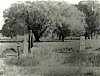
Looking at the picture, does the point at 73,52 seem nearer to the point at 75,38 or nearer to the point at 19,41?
the point at 75,38

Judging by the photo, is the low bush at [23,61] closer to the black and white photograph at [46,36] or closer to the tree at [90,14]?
the black and white photograph at [46,36]

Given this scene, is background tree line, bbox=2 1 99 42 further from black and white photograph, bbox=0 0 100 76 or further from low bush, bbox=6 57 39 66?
low bush, bbox=6 57 39 66

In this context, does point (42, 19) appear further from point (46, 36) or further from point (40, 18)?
point (46, 36)

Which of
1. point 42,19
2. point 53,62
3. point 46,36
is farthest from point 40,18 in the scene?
point 53,62

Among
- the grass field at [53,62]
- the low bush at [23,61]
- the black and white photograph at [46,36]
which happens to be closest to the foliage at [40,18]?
the black and white photograph at [46,36]

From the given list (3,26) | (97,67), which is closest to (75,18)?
(97,67)

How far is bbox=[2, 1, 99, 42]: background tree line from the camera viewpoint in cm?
380

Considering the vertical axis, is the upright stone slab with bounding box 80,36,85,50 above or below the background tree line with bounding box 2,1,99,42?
below

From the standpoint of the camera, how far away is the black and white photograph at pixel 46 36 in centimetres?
378

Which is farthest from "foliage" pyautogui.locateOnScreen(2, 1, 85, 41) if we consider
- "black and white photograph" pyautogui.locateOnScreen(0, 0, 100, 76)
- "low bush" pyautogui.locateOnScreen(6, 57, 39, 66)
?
"low bush" pyautogui.locateOnScreen(6, 57, 39, 66)

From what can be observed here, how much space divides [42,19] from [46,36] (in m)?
0.22

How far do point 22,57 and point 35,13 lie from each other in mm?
573

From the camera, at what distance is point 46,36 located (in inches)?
148

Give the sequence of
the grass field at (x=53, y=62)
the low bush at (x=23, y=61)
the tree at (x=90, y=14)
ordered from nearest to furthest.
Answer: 1. the grass field at (x=53, y=62)
2. the low bush at (x=23, y=61)
3. the tree at (x=90, y=14)
